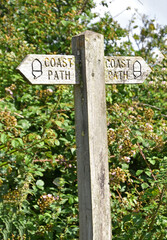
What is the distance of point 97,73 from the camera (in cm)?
187

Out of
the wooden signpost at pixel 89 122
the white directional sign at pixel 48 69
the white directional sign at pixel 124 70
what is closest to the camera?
the white directional sign at pixel 48 69

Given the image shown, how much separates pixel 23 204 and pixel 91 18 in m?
2.78

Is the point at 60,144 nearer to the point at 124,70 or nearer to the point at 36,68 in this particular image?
the point at 124,70

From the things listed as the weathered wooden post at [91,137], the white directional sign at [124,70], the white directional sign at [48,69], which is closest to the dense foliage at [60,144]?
the weathered wooden post at [91,137]

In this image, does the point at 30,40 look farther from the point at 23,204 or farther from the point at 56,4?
the point at 23,204

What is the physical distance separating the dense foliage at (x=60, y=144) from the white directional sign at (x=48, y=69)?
765 millimetres

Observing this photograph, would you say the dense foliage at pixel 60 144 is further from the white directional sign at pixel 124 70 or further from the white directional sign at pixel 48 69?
the white directional sign at pixel 48 69

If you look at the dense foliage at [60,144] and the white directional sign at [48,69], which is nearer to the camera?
the white directional sign at [48,69]

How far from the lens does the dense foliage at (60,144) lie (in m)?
2.52

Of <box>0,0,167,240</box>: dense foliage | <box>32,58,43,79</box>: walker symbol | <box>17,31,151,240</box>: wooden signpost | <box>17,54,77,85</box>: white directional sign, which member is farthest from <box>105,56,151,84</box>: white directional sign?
<box>0,0,167,240</box>: dense foliage

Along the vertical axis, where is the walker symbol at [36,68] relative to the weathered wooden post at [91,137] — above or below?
above

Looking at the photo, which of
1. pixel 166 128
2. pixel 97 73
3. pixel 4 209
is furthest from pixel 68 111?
pixel 97 73

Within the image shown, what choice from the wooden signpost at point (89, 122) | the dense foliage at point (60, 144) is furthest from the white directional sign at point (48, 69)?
the dense foliage at point (60, 144)

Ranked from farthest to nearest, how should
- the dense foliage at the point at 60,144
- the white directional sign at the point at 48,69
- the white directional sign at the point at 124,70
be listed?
the dense foliage at the point at 60,144
the white directional sign at the point at 124,70
the white directional sign at the point at 48,69
